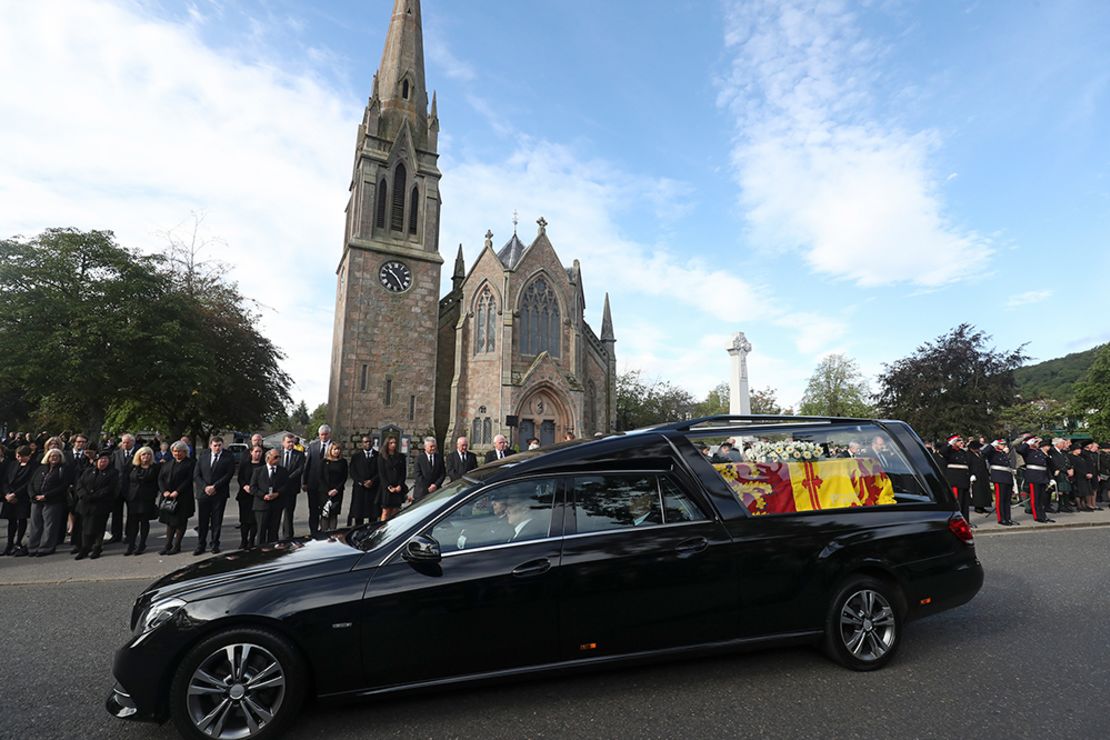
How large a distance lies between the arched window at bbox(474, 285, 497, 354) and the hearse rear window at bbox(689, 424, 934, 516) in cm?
2675

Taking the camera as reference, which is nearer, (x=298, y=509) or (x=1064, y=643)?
(x=1064, y=643)

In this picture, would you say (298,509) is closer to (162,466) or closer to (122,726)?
(162,466)

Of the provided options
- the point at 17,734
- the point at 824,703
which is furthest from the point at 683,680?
the point at 17,734

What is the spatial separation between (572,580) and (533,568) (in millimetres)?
246

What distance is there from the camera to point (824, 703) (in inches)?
128

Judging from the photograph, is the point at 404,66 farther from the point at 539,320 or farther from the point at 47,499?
the point at 47,499

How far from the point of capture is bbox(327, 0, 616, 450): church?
2772 cm

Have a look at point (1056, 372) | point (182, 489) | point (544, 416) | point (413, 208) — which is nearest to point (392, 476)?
point (182, 489)

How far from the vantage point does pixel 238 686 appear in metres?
2.87

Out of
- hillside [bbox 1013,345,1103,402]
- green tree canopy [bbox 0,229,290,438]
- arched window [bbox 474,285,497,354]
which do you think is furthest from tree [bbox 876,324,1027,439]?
hillside [bbox 1013,345,1103,402]

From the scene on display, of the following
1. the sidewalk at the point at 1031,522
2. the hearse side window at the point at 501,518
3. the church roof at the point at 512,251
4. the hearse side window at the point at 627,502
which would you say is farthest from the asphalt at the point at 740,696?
the church roof at the point at 512,251

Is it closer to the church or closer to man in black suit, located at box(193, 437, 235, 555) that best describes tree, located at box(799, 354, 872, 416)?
the church

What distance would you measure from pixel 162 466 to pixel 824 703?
373 inches

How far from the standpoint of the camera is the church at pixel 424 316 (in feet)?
90.9
